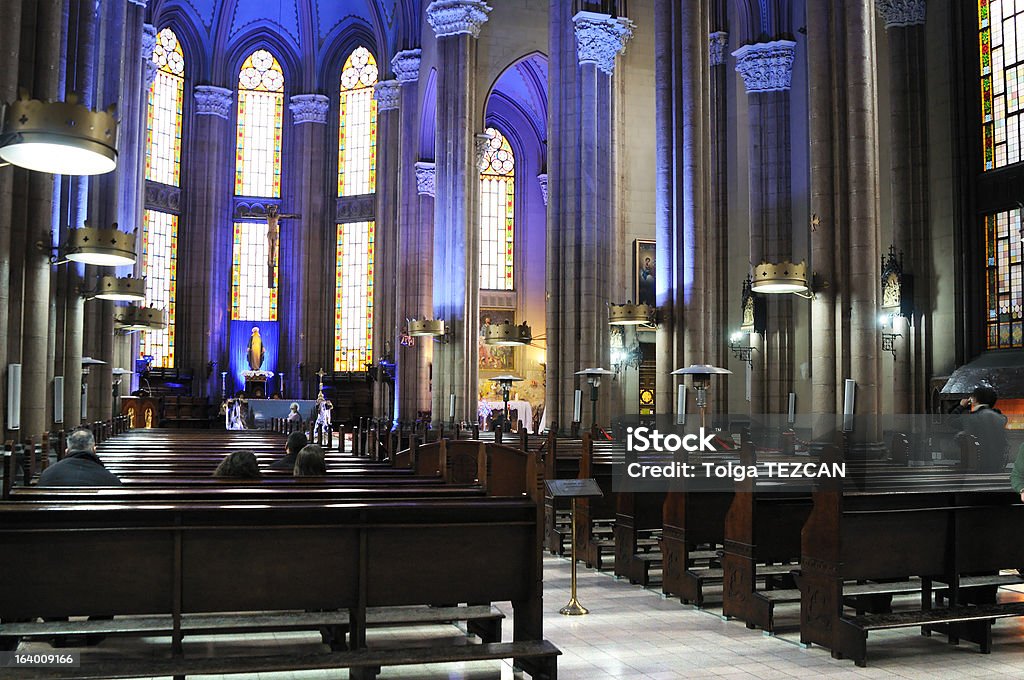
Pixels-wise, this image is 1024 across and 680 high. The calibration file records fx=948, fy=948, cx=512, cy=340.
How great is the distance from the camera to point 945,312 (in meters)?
22.8

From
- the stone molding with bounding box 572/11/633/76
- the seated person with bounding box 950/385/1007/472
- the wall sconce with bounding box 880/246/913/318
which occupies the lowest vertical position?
the seated person with bounding box 950/385/1007/472

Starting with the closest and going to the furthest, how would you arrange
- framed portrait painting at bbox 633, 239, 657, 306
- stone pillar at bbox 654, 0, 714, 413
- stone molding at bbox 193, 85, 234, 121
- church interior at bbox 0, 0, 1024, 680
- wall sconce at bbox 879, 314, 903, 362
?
church interior at bbox 0, 0, 1024, 680 → stone pillar at bbox 654, 0, 714, 413 → wall sconce at bbox 879, 314, 903, 362 → framed portrait painting at bbox 633, 239, 657, 306 → stone molding at bbox 193, 85, 234, 121

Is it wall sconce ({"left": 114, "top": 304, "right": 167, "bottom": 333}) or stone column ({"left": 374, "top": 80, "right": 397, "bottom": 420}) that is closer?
wall sconce ({"left": 114, "top": 304, "right": 167, "bottom": 333})

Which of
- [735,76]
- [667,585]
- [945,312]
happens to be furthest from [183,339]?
[667,585]

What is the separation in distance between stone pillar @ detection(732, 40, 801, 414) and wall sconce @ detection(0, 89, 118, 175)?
71.7 ft

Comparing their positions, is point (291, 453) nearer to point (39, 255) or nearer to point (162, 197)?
point (39, 255)

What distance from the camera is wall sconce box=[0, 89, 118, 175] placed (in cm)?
661

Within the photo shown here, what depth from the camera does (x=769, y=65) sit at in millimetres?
27656

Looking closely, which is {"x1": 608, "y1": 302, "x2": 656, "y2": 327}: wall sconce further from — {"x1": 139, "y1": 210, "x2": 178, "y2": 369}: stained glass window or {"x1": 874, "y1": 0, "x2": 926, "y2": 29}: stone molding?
{"x1": 139, "y1": 210, "x2": 178, "y2": 369}: stained glass window

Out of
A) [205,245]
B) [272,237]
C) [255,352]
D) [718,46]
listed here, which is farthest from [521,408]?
[718,46]

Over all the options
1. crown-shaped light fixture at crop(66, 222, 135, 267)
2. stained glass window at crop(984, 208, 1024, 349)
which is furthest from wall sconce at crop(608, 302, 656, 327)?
crown-shaped light fixture at crop(66, 222, 135, 267)

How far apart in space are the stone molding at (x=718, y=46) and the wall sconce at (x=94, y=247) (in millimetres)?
21350

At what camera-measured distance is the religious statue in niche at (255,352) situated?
132 feet

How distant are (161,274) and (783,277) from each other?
3055 centimetres
